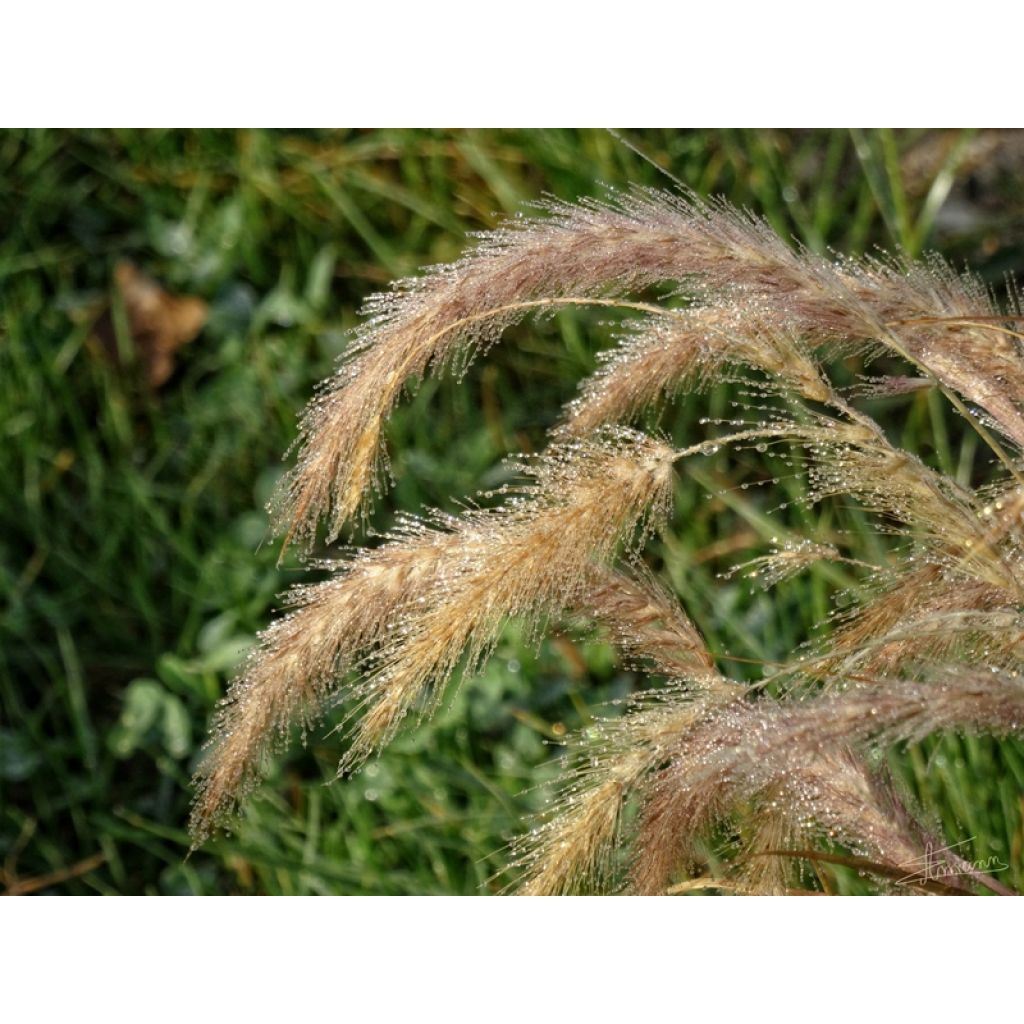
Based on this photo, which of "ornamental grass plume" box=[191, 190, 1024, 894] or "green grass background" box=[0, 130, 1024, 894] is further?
"green grass background" box=[0, 130, 1024, 894]

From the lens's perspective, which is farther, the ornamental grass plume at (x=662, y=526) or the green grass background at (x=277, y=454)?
the green grass background at (x=277, y=454)

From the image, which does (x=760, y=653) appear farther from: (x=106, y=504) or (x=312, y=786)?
(x=106, y=504)

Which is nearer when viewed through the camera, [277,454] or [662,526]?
[662,526]
